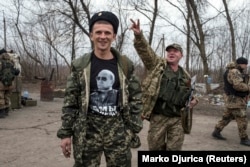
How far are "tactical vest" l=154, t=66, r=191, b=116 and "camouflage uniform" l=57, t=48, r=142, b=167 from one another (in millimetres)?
1309

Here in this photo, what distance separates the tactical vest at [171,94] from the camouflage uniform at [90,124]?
4.30 ft

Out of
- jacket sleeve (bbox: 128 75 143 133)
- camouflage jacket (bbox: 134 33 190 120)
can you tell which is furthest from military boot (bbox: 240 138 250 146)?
jacket sleeve (bbox: 128 75 143 133)

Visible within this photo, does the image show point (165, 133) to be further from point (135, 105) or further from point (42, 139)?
point (42, 139)

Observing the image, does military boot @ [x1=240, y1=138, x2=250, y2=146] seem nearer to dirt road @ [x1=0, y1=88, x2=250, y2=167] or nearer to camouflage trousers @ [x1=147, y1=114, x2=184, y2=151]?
dirt road @ [x1=0, y1=88, x2=250, y2=167]

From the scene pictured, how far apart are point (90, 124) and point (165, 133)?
1725mm

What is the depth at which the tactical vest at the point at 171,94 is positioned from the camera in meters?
4.25

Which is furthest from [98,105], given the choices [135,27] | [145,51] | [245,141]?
[245,141]

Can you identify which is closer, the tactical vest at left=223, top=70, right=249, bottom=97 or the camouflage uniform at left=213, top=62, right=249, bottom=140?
the camouflage uniform at left=213, top=62, right=249, bottom=140

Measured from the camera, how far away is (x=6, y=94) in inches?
392

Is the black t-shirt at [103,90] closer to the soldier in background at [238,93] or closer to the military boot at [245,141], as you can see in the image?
the soldier in background at [238,93]

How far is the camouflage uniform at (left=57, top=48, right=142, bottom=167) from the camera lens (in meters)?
2.88

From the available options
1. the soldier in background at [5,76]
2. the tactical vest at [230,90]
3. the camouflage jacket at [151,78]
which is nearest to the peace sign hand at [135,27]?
the camouflage jacket at [151,78]

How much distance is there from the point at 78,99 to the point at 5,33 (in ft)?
76.6

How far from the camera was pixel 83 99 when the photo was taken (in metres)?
2.87
